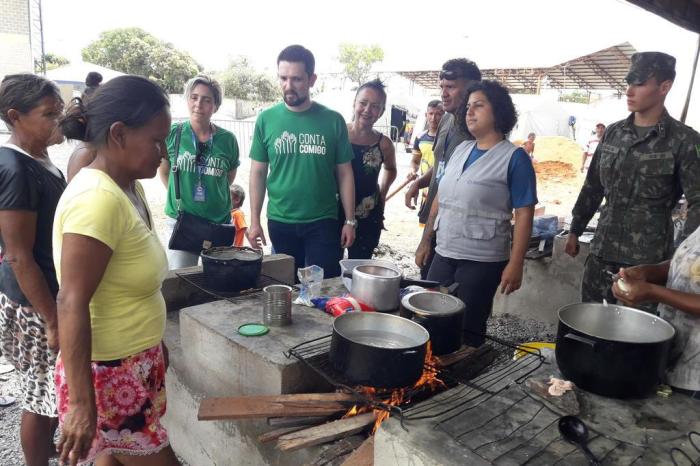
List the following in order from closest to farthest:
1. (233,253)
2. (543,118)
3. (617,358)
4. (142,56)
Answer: (617,358)
(233,253)
(543,118)
(142,56)

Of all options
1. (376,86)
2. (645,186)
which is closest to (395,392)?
(645,186)

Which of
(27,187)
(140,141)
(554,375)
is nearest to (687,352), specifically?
(554,375)

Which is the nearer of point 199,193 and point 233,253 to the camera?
point 233,253

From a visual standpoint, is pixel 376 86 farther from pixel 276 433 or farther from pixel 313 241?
pixel 276 433

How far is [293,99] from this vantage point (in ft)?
11.7

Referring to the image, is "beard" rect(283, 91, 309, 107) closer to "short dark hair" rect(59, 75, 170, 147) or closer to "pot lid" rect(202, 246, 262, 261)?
"pot lid" rect(202, 246, 262, 261)

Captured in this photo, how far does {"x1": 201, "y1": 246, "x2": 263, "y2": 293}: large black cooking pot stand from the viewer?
9.20 feet

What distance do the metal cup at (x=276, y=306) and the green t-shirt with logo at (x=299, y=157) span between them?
1.28m

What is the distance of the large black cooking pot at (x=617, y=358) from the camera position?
166 cm

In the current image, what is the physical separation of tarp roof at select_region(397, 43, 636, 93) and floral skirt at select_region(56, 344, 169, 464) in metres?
18.1

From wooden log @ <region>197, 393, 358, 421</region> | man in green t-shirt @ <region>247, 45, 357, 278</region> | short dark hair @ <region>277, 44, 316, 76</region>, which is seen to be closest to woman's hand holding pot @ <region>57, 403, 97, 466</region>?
wooden log @ <region>197, 393, 358, 421</region>

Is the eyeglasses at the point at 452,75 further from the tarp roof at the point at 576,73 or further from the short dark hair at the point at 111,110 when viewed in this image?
the tarp roof at the point at 576,73

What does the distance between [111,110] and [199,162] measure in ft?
7.24

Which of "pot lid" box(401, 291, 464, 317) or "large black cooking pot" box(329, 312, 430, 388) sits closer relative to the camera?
"large black cooking pot" box(329, 312, 430, 388)
